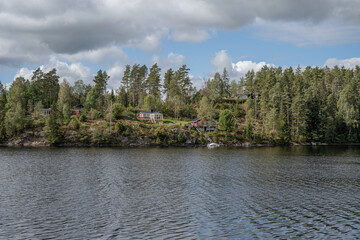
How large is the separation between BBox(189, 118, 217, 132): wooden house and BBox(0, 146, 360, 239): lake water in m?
61.8

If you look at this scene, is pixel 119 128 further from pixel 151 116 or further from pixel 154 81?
pixel 154 81

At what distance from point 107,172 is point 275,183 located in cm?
2708

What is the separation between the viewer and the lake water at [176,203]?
73.9 feet

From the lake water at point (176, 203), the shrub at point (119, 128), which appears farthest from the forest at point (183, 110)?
the lake water at point (176, 203)

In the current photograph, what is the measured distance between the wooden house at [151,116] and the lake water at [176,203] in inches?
2755

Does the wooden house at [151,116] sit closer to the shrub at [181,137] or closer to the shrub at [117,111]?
the shrub at [117,111]

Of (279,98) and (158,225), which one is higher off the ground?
(279,98)

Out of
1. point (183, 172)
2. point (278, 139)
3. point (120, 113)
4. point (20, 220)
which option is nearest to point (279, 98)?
point (278, 139)

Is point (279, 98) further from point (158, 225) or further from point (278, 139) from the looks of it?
point (158, 225)

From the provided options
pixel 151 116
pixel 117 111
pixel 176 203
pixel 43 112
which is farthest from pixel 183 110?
pixel 176 203

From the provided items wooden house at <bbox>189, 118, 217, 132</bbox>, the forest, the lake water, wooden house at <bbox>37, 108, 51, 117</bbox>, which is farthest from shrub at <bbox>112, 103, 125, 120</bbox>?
the lake water

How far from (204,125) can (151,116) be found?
24.1 m

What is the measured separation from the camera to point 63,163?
2196 inches

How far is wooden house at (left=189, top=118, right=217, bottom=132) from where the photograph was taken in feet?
373
